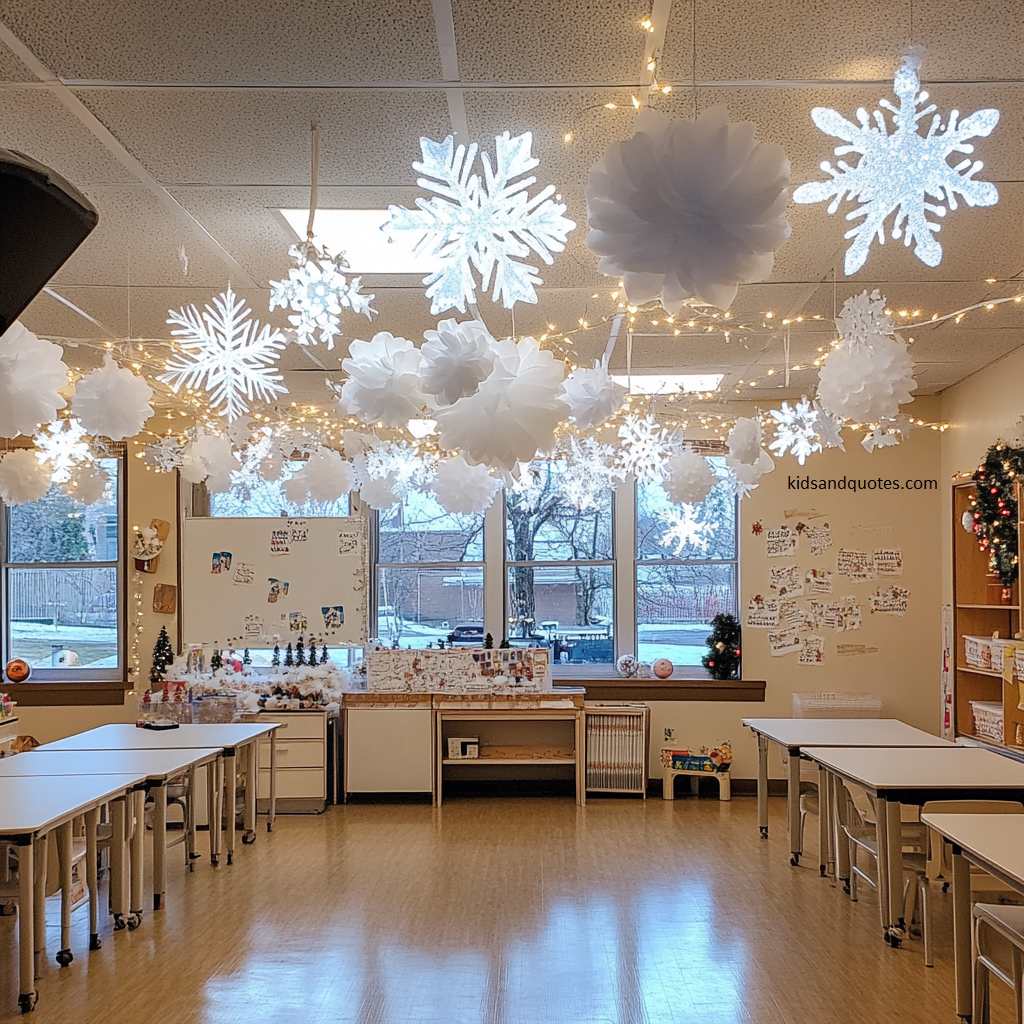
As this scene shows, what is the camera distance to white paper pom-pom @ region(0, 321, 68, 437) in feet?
8.32

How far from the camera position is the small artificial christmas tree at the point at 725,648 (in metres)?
8.68

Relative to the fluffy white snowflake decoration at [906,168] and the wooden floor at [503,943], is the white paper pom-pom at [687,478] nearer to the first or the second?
the wooden floor at [503,943]

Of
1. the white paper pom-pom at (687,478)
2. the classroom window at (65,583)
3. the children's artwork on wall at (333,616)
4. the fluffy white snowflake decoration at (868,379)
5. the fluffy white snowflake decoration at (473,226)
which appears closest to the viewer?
the fluffy white snowflake decoration at (473,226)

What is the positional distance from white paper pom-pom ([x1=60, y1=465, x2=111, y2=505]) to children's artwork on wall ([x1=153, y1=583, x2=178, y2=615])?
254 centimetres

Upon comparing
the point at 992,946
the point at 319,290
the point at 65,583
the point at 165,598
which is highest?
the point at 319,290

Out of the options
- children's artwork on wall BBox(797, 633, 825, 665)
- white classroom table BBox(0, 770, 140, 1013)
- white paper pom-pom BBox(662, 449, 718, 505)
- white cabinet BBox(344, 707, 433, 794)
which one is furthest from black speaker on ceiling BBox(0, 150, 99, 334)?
children's artwork on wall BBox(797, 633, 825, 665)

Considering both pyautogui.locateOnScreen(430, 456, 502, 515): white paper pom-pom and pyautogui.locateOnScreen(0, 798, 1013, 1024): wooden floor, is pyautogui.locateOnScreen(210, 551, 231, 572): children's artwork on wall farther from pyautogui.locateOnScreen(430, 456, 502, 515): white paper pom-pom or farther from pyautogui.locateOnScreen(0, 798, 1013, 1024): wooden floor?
pyautogui.locateOnScreen(430, 456, 502, 515): white paper pom-pom

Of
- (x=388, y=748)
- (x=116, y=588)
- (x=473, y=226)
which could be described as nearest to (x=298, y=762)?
(x=388, y=748)

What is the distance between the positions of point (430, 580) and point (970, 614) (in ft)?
14.2

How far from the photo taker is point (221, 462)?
5.43 m


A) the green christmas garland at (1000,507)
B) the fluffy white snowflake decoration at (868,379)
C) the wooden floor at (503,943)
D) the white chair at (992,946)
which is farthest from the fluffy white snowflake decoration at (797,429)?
the wooden floor at (503,943)

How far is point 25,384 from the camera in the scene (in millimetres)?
2549

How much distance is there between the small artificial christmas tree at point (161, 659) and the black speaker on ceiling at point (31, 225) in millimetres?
8355

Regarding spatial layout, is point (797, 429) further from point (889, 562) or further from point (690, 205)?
point (889, 562)
